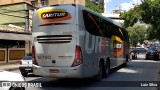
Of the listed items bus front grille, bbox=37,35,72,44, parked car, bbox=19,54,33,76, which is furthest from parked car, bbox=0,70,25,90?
parked car, bbox=19,54,33,76

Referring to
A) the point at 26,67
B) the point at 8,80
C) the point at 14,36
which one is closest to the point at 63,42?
the point at 8,80

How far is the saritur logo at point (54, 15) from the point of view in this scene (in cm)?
1194

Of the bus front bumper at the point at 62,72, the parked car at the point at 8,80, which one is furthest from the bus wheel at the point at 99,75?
the parked car at the point at 8,80

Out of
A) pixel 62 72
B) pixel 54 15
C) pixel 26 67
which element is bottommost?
pixel 26 67

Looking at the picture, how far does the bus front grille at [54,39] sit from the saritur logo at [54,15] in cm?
72

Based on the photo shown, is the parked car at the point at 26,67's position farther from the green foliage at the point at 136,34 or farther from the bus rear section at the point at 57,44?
the green foliage at the point at 136,34

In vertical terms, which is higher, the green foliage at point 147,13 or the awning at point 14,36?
the green foliage at point 147,13

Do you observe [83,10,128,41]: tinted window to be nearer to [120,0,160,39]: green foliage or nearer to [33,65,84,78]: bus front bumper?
[33,65,84,78]: bus front bumper

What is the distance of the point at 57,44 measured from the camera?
1191cm

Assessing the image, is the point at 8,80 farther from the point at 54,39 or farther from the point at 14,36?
the point at 14,36

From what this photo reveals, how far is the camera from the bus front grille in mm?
11812

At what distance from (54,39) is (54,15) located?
1.03 meters

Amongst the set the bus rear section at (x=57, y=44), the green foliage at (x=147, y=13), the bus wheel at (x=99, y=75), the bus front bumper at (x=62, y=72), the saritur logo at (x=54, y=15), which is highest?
the green foliage at (x=147, y=13)

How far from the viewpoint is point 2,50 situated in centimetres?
2705
